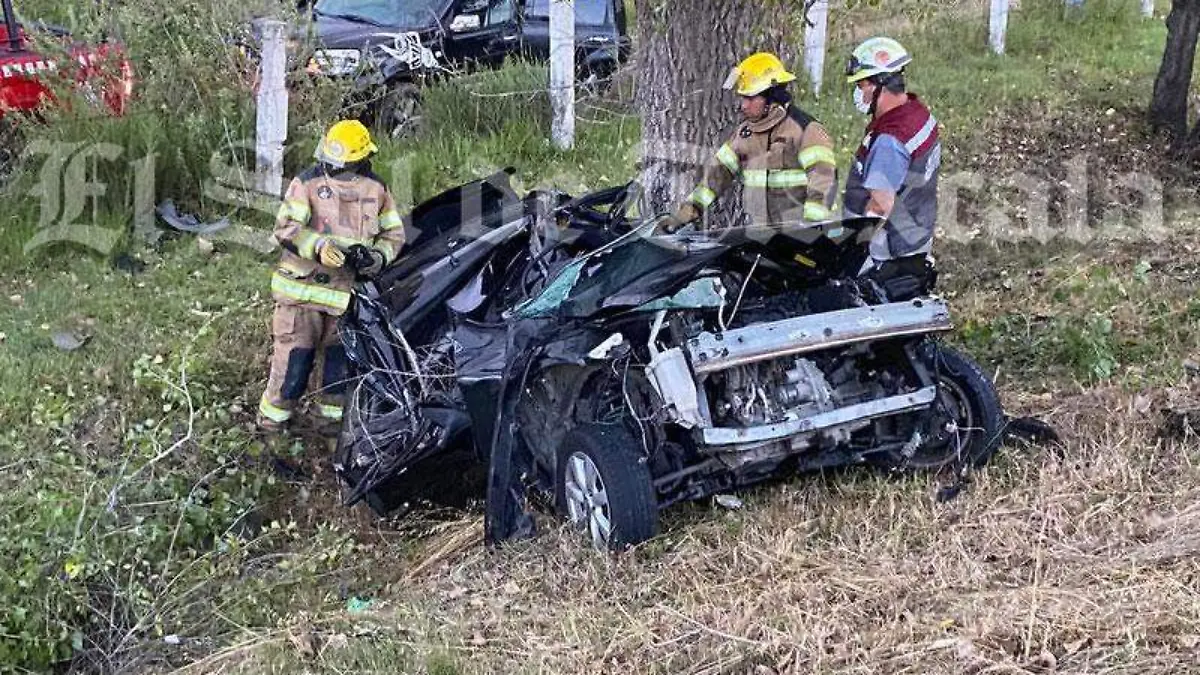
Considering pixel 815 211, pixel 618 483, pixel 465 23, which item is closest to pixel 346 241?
pixel 815 211

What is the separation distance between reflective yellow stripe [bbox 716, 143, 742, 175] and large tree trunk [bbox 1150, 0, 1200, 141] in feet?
20.9

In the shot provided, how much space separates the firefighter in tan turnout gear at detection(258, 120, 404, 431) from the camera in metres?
5.50

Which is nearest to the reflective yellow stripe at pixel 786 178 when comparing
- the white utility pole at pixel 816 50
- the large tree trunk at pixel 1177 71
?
the white utility pole at pixel 816 50

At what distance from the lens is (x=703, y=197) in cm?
555

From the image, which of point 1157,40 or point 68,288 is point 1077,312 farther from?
point 1157,40

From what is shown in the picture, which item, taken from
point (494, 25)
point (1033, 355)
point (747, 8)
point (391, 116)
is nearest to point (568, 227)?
point (747, 8)

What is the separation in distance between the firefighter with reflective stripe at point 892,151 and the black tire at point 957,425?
0.70 m

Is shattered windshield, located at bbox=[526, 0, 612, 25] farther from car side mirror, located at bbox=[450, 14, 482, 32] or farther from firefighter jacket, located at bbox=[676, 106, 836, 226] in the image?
firefighter jacket, located at bbox=[676, 106, 836, 226]

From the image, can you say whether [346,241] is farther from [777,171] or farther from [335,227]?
[777,171]

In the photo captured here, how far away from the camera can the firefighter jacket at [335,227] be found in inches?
220

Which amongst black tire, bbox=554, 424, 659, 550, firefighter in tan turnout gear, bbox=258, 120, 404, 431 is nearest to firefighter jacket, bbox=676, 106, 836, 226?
firefighter in tan turnout gear, bbox=258, 120, 404, 431

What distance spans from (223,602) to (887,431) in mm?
2421

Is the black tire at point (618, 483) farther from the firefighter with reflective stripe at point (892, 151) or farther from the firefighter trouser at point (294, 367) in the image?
the firefighter trouser at point (294, 367)

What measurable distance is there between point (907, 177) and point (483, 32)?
6.23 metres
